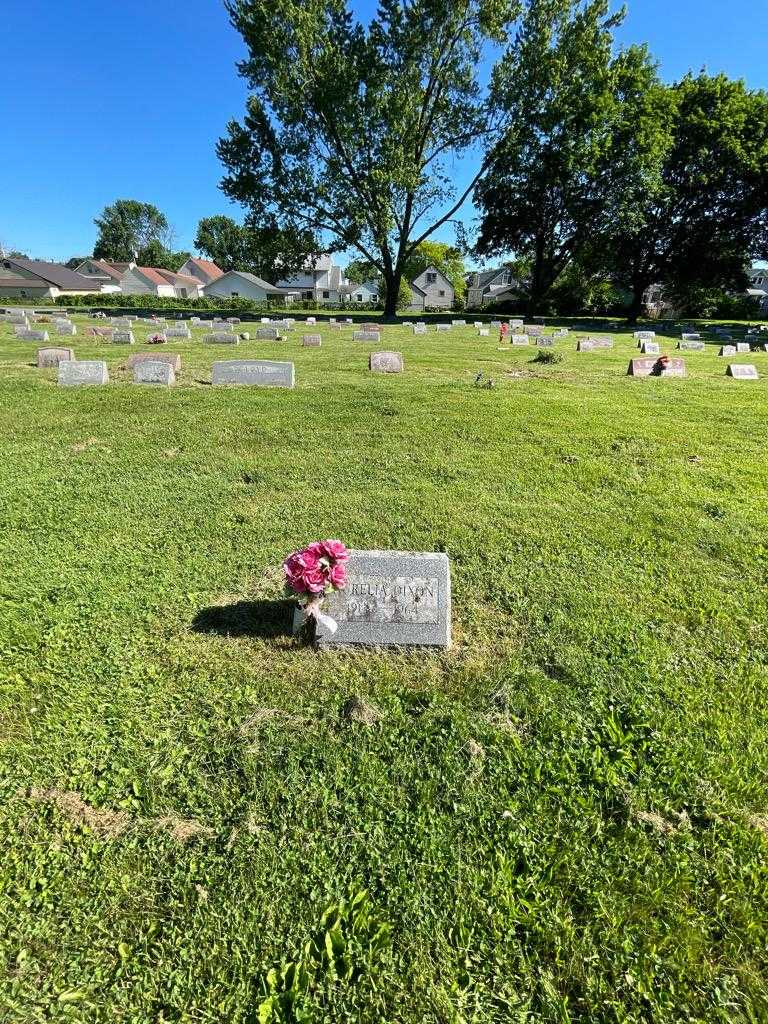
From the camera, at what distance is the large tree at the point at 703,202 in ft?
109

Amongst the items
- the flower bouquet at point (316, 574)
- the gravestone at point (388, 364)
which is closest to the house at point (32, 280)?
the gravestone at point (388, 364)

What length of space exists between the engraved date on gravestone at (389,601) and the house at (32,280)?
7469cm

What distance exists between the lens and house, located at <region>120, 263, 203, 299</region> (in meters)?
70.9

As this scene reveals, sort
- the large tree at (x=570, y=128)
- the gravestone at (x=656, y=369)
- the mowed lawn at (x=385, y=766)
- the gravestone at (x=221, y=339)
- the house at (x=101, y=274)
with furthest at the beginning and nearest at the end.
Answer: the house at (x=101, y=274)
the large tree at (x=570, y=128)
the gravestone at (x=221, y=339)
the gravestone at (x=656, y=369)
the mowed lawn at (x=385, y=766)

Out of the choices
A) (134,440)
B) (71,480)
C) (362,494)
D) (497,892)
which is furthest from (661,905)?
(134,440)

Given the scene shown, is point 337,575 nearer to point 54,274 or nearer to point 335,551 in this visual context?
point 335,551

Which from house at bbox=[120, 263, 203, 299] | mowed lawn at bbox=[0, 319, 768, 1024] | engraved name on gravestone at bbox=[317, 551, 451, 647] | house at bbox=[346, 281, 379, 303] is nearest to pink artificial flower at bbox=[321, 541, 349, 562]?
engraved name on gravestone at bbox=[317, 551, 451, 647]

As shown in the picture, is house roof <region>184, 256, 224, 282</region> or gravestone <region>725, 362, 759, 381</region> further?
house roof <region>184, 256, 224, 282</region>

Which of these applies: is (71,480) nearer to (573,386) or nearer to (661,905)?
(661,905)

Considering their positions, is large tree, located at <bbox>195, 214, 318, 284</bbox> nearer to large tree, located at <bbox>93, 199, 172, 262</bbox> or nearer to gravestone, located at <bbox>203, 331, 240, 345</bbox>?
gravestone, located at <bbox>203, 331, 240, 345</bbox>

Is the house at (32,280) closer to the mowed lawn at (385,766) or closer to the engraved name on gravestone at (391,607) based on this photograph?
the mowed lawn at (385,766)

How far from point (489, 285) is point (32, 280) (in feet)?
200

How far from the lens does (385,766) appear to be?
226 centimetres

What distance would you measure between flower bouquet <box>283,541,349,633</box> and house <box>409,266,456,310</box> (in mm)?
69401
